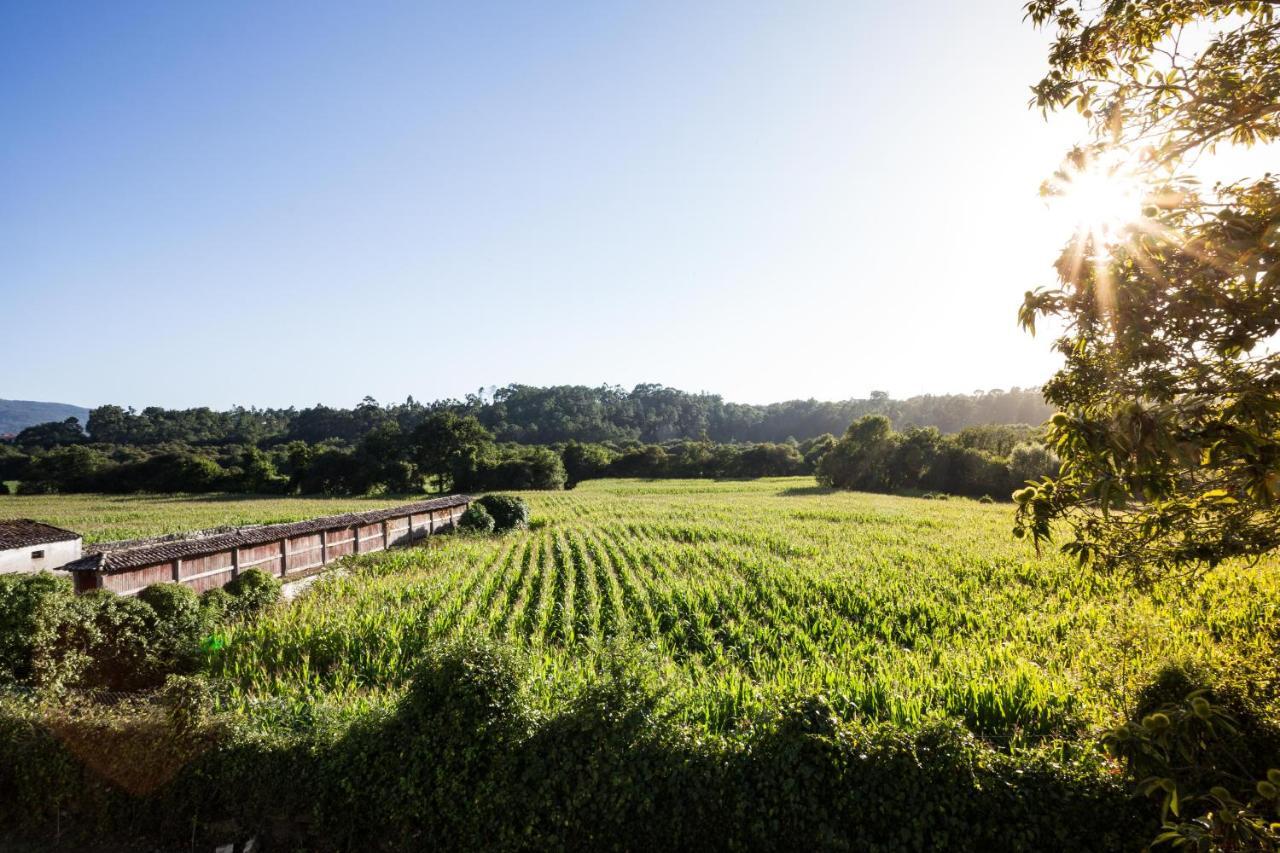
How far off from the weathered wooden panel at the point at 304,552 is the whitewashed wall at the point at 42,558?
18.3 ft

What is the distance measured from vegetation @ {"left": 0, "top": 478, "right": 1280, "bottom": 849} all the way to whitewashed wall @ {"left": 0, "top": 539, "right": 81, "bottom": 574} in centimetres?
1160

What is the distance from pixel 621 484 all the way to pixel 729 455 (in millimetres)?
16757

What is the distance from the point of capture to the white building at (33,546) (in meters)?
17.2

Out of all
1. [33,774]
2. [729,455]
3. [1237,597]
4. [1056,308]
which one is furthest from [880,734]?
[729,455]

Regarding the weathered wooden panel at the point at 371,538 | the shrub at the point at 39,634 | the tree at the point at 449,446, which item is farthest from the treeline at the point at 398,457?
the shrub at the point at 39,634

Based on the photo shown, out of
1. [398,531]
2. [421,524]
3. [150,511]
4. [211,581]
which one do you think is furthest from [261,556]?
[150,511]

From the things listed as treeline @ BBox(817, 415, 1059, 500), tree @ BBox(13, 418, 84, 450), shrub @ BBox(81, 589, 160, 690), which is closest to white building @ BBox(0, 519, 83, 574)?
shrub @ BBox(81, 589, 160, 690)

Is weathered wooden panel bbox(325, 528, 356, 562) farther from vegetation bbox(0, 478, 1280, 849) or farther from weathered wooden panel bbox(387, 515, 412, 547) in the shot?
vegetation bbox(0, 478, 1280, 849)

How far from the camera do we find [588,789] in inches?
220

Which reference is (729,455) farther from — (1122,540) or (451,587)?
(1122,540)

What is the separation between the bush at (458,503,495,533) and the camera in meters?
30.4

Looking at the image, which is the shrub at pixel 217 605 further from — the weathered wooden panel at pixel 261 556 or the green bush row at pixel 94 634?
the weathered wooden panel at pixel 261 556

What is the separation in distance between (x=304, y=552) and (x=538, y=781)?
18.7 m

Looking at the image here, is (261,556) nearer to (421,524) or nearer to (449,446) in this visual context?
(421,524)
